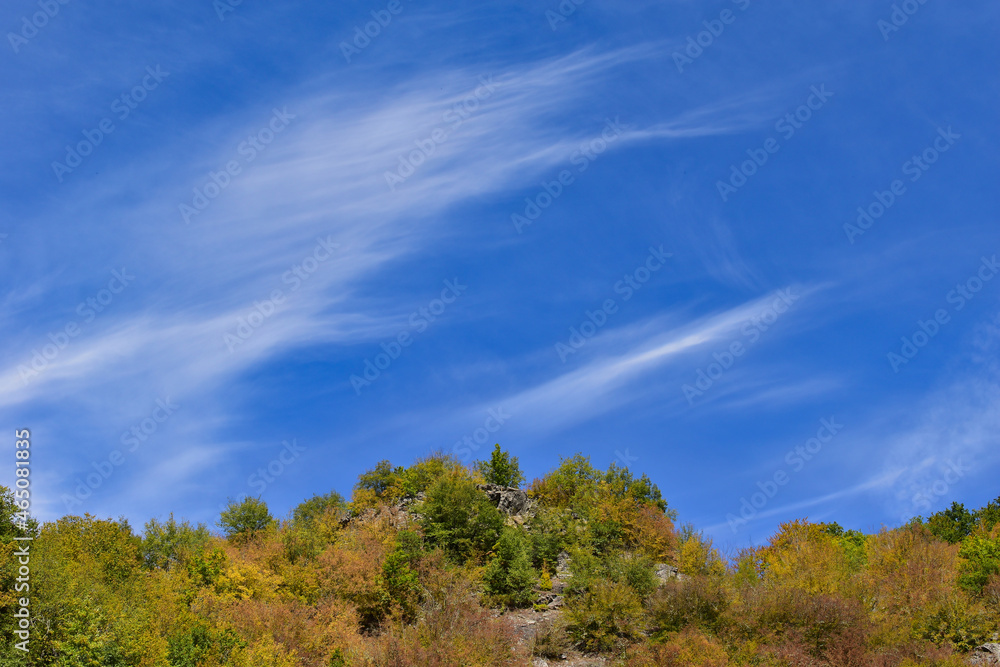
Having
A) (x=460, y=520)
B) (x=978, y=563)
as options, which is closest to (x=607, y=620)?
(x=460, y=520)

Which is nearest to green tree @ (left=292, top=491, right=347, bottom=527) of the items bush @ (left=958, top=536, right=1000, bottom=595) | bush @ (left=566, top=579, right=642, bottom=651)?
bush @ (left=566, top=579, right=642, bottom=651)

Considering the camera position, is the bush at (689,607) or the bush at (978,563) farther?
the bush at (978,563)

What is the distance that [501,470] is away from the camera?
301ft

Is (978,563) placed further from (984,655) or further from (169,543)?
(169,543)

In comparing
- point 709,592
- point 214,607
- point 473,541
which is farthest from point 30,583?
point 709,592

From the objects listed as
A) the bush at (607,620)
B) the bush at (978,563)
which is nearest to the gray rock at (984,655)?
the bush at (978,563)

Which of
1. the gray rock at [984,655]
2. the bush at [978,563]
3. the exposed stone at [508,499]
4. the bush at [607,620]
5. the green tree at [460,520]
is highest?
the exposed stone at [508,499]

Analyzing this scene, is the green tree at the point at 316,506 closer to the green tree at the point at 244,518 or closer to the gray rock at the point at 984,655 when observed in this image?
the green tree at the point at 244,518

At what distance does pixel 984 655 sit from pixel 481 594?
32.6 metres

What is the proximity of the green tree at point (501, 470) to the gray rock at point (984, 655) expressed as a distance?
50238mm

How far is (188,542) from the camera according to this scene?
77250 mm

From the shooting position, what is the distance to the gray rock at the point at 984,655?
47.0m

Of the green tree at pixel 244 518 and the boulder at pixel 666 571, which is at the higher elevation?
the green tree at pixel 244 518

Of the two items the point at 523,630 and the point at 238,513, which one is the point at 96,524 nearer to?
the point at 238,513
